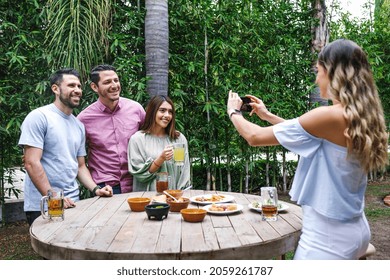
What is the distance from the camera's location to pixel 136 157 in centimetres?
268

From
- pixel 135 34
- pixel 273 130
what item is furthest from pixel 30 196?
pixel 135 34

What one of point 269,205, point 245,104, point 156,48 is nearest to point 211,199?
point 269,205

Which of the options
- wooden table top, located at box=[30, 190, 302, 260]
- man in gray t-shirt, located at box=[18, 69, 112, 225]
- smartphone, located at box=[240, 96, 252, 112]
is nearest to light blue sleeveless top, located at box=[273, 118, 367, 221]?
wooden table top, located at box=[30, 190, 302, 260]

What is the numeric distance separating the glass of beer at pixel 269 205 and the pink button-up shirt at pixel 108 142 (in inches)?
53.8

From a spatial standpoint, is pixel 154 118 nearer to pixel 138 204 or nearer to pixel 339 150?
pixel 138 204

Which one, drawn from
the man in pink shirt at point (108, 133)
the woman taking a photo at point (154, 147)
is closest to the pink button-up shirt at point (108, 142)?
the man in pink shirt at point (108, 133)

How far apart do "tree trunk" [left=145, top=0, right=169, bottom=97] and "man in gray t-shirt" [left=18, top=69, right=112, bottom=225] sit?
43.3 inches

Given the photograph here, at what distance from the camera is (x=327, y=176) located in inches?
54.8

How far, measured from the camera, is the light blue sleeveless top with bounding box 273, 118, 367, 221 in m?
1.36

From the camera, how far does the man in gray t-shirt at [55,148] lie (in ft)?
7.52
